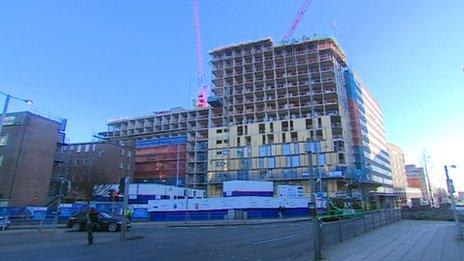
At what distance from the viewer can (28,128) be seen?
59.6 metres

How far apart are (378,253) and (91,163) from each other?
79672 mm

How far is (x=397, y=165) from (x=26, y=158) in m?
149

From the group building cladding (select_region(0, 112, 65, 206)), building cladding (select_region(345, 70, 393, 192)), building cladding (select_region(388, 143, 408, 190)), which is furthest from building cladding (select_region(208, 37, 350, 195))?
building cladding (select_region(388, 143, 408, 190))

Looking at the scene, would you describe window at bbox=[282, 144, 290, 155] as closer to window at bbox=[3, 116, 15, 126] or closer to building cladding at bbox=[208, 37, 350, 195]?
building cladding at bbox=[208, 37, 350, 195]

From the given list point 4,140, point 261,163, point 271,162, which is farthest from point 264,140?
point 4,140

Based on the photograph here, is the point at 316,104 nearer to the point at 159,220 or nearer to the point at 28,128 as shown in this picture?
the point at 159,220

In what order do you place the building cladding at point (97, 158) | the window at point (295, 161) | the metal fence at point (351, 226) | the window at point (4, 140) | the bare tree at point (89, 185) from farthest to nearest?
the window at point (295, 161), the building cladding at point (97, 158), the bare tree at point (89, 185), the window at point (4, 140), the metal fence at point (351, 226)

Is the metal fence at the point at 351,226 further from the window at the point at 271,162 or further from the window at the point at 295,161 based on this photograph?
the window at the point at 271,162

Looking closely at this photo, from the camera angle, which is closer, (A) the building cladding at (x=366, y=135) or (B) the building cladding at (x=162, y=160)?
(A) the building cladding at (x=366, y=135)

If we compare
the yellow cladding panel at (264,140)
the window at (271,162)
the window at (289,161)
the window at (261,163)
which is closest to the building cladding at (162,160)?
the yellow cladding panel at (264,140)

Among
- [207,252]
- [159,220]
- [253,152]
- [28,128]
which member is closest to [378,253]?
[207,252]

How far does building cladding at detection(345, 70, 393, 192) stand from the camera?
100062 mm

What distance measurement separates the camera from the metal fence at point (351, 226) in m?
15.5

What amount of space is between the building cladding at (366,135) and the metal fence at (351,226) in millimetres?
68582
